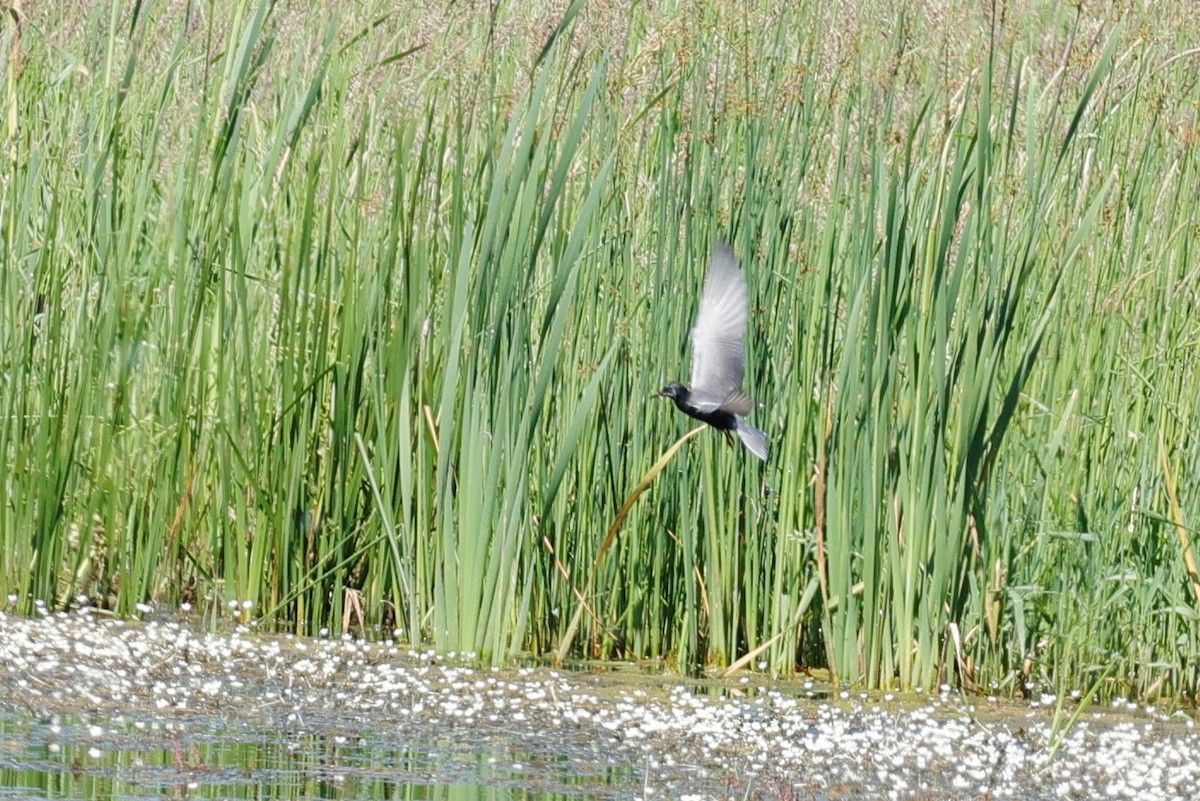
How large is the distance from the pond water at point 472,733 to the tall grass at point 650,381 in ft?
0.77

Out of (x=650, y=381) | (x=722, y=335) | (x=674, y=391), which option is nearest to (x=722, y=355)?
(x=722, y=335)

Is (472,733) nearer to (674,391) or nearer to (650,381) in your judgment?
(674,391)

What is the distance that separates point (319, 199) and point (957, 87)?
184 centimetres

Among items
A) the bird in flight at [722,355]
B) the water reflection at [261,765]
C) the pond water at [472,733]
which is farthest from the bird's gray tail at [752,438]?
the water reflection at [261,765]

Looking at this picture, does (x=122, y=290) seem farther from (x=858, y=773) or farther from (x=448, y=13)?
(x=858, y=773)

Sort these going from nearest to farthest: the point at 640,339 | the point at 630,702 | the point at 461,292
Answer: the point at 630,702 → the point at 461,292 → the point at 640,339

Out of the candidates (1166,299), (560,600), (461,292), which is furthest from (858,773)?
(1166,299)

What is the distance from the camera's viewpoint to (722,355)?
14.2 feet

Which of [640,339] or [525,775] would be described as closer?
[525,775]

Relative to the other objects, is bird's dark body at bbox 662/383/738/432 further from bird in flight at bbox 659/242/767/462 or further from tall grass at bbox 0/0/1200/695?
tall grass at bbox 0/0/1200/695

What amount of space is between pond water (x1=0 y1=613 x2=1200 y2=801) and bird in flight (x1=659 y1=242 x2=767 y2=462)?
0.65 metres

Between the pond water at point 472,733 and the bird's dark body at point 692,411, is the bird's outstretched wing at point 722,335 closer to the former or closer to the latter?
the bird's dark body at point 692,411

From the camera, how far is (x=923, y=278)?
446 cm

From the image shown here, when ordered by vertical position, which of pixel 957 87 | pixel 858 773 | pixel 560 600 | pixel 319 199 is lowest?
pixel 858 773
